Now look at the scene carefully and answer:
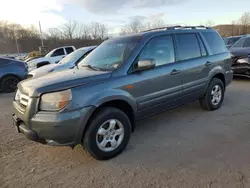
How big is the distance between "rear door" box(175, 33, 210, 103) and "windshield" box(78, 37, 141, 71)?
0.99m

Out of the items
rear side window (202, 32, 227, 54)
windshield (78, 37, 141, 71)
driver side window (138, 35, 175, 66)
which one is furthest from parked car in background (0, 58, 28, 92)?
rear side window (202, 32, 227, 54)

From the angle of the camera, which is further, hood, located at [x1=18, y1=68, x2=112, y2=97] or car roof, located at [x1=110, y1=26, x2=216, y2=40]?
car roof, located at [x1=110, y1=26, x2=216, y2=40]

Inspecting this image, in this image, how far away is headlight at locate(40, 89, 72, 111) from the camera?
282 cm

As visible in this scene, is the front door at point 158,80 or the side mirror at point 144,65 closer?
the side mirror at point 144,65

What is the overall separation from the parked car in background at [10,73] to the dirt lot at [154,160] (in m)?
4.87

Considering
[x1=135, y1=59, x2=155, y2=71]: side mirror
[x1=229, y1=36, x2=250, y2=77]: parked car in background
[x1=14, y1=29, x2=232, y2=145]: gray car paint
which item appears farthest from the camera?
[x1=229, y1=36, x2=250, y2=77]: parked car in background

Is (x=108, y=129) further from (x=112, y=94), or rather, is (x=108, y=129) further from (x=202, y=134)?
(x=202, y=134)

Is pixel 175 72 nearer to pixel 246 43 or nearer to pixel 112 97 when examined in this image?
pixel 112 97

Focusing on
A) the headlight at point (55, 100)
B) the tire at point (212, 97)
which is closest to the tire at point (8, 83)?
the headlight at point (55, 100)

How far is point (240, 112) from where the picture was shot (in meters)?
4.97

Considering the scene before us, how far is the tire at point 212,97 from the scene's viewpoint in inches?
195

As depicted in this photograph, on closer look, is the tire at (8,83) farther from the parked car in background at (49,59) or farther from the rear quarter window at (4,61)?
the parked car in background at (49,59)

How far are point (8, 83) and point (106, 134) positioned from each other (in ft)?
23.7

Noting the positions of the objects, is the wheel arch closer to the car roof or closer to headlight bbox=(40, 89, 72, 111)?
headlight bbox=(40, 89, 72, 111)
